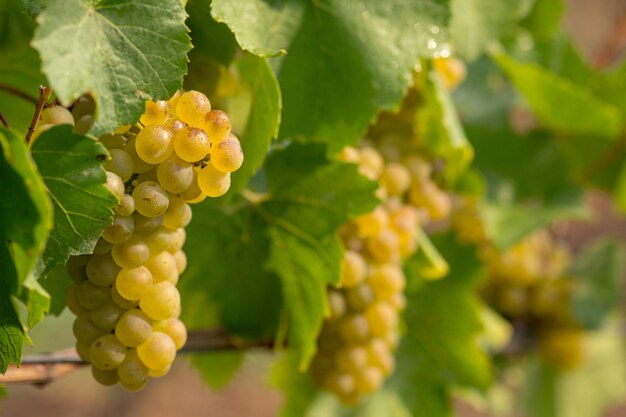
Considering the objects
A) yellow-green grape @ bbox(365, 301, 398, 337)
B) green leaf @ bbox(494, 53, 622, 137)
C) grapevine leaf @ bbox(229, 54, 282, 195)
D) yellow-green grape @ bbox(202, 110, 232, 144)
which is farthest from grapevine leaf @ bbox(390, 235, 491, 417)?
yellow-green grape @ bbox(202, 110, 232, 144)

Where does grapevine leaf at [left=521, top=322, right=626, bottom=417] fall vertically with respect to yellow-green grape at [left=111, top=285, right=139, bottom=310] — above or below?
below

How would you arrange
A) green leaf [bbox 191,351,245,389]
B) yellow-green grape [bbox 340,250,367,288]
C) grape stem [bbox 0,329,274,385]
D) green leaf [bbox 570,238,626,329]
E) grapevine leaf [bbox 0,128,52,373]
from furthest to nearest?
1. green leaf [bbox 570,238,626,329]
2. green leaf [bbox 191,351,245,389]
3. yellow-green grape [bbox 340,250,367,288]
4. grape stem [bbox 0,329,274,385]
5. grapevine leaf [bbox 0,128,52,373]

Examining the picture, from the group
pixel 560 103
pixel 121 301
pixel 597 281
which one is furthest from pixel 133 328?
pixel 597 281

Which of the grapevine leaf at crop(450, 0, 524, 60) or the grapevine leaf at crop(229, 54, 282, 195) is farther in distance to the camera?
the grapevine leaf at crop(450, 0, 524, 60)

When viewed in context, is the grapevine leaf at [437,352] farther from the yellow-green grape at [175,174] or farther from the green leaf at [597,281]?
the yellow-green grape at [175,174]

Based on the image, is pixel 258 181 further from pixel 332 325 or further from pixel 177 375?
pixel 177 375

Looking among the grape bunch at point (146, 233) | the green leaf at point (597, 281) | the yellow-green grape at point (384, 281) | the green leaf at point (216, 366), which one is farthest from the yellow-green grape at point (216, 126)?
the green leaf at point (597, 281)

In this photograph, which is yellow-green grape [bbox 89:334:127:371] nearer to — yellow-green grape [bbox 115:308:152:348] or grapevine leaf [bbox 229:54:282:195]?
yellow-green grape [bbox 115:308:152:348]
